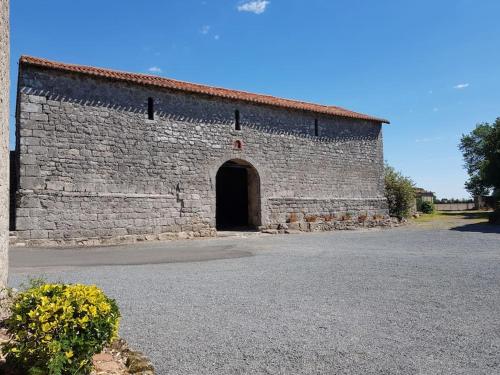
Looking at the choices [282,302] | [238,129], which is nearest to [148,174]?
[238,129]

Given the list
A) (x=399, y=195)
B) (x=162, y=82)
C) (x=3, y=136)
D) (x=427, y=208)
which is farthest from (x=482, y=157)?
(x=3, y=136)

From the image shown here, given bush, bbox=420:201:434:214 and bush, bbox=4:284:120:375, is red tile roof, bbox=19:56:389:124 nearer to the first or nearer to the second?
bush, bbox=4:284:120:375

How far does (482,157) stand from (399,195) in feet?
103

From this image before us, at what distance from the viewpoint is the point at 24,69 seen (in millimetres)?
12125

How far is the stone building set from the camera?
40.1 feet

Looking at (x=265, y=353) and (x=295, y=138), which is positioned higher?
(x=295, y=138)

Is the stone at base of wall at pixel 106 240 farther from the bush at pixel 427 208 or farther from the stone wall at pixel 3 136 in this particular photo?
the bush at pixel 427 208

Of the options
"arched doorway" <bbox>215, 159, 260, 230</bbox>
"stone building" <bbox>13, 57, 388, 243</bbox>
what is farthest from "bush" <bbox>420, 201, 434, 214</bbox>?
"arched doorway" <bbox>215, 159, 260, 230</bbox>

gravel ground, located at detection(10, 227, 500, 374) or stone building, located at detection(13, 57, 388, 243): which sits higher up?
stone building, located at detection(13, 57, 388, 243)

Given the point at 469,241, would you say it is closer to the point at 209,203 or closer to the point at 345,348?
the point at 209,203

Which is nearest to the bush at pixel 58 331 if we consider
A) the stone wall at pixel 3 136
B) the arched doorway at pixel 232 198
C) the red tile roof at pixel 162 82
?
the stone wall at pixel 3 136

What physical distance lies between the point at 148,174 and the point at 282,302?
982 centimetres

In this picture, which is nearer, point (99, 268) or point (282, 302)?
point (282, 302)

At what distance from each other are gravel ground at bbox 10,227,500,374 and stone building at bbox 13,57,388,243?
4.56 m
